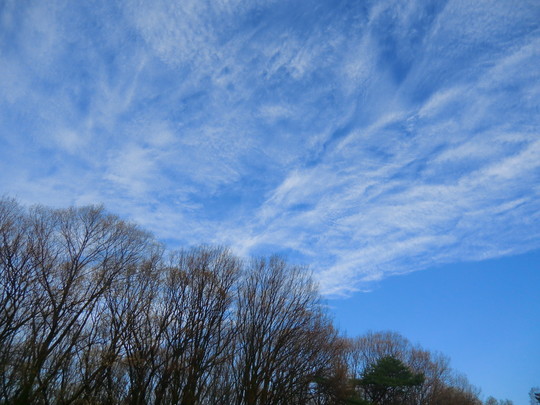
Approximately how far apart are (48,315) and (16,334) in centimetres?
282

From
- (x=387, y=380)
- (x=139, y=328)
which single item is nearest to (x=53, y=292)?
(x=139, y=328)

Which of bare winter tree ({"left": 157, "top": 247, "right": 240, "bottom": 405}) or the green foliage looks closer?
bare winter tree ({"left": 157, "top": 247, "right": 240, "bottom": 405})

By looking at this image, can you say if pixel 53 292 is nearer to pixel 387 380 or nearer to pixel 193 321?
pixel 193 321

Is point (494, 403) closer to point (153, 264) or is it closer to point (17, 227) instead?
point (153, 264)

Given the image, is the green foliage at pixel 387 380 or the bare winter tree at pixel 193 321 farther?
the green foliage at pixel 387 380

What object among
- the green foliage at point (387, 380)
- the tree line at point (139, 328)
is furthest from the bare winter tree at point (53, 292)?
the green foliage at point (387, 380)

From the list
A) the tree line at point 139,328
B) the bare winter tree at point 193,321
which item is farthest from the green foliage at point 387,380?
the bare winter tree at point 193,321

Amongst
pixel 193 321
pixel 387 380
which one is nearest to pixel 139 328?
pixel 193 321

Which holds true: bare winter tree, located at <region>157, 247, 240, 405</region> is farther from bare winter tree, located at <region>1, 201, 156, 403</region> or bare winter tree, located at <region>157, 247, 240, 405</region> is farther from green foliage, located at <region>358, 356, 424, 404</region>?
green foliage, located at <region>358, 356, 424, 404</region>

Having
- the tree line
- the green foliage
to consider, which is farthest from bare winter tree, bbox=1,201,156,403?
the green foliage

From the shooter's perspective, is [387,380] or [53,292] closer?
[53,292]

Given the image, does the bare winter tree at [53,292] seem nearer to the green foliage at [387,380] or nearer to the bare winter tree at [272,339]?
the bare winter tree at [272,339]

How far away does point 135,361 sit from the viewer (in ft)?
77.9

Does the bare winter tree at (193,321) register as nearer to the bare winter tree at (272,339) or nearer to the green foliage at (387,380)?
the bare winter tree at (272,339)
